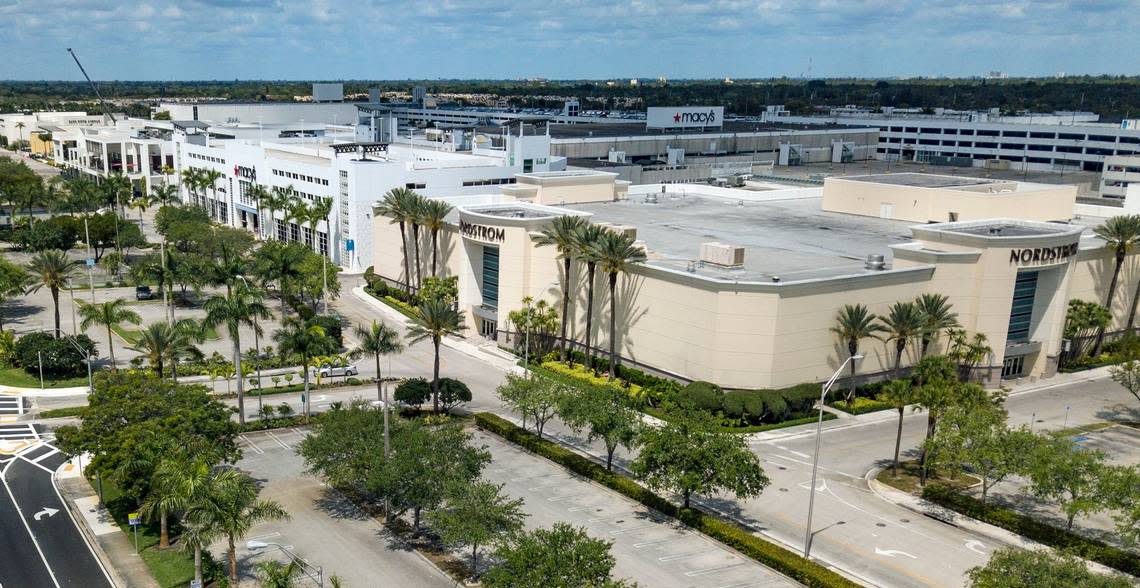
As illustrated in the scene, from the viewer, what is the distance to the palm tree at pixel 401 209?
91.9 metres

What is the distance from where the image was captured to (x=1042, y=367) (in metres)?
78.0

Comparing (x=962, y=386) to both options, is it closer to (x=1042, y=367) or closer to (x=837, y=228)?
(x=1042, y=367)

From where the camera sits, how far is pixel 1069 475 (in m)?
46.1

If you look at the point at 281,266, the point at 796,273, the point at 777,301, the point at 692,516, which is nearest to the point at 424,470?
the point at 692,516

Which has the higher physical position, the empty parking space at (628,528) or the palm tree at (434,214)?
the palm tree at (434,214)

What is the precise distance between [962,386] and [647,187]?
6969 centimetres

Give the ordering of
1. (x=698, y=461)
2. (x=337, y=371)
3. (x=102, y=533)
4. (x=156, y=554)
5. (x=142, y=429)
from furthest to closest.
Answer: (x=337, y=371)
(x=102, y=533)
(x=698, y=461)
(x=142, y=429)
(x=156, y=554)

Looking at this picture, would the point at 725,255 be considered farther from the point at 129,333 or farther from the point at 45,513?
the point at 129,333

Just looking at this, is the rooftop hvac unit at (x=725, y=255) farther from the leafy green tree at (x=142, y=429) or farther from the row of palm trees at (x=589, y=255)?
the leafy green tree at (x=142, y=429)

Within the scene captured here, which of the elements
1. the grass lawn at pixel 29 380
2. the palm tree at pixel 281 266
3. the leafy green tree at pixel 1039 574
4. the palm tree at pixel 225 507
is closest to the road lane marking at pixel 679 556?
the leafy green tree at pixel 1039 574

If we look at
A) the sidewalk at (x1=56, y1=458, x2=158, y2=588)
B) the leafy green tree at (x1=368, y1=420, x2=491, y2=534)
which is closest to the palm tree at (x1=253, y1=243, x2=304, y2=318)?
the sidewalk at (x1=56, y1=458, x2=158, y2=588)

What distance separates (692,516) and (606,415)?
24.0ft

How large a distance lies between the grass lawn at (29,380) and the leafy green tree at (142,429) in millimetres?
22816

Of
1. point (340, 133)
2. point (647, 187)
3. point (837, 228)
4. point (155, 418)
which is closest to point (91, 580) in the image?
point (155, 418)
